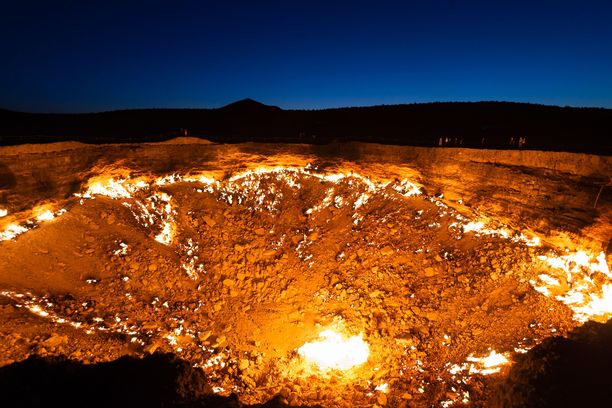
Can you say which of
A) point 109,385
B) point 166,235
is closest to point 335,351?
point 109,385

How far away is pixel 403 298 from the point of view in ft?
21.1

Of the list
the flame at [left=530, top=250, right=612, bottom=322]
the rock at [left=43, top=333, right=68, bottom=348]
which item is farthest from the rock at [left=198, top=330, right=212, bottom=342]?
the flame at [left=530, top=250, right=612, bottom=322]

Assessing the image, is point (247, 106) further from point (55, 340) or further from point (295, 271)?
point (55, 340)

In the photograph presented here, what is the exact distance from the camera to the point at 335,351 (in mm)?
6141

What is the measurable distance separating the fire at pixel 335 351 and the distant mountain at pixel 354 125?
12.7 ft

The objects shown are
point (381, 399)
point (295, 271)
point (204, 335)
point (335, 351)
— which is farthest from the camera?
point (295, 271)

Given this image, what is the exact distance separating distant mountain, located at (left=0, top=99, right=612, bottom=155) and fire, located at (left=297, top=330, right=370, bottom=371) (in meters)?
3.86

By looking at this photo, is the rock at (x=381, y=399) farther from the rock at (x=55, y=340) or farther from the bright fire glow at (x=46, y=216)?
the bright fire glow at (x=46, y=216)

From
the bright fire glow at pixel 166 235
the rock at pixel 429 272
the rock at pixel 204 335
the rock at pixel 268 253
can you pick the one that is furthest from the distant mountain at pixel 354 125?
the rock at pixel 204 335

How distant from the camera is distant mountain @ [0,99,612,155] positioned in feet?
24.0

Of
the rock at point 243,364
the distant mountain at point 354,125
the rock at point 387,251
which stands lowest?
the rock at point 243,364

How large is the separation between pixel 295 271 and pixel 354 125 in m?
4.46

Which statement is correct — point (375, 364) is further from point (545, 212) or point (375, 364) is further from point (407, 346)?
point (545, 212)

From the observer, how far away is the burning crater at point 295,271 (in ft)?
18.2
